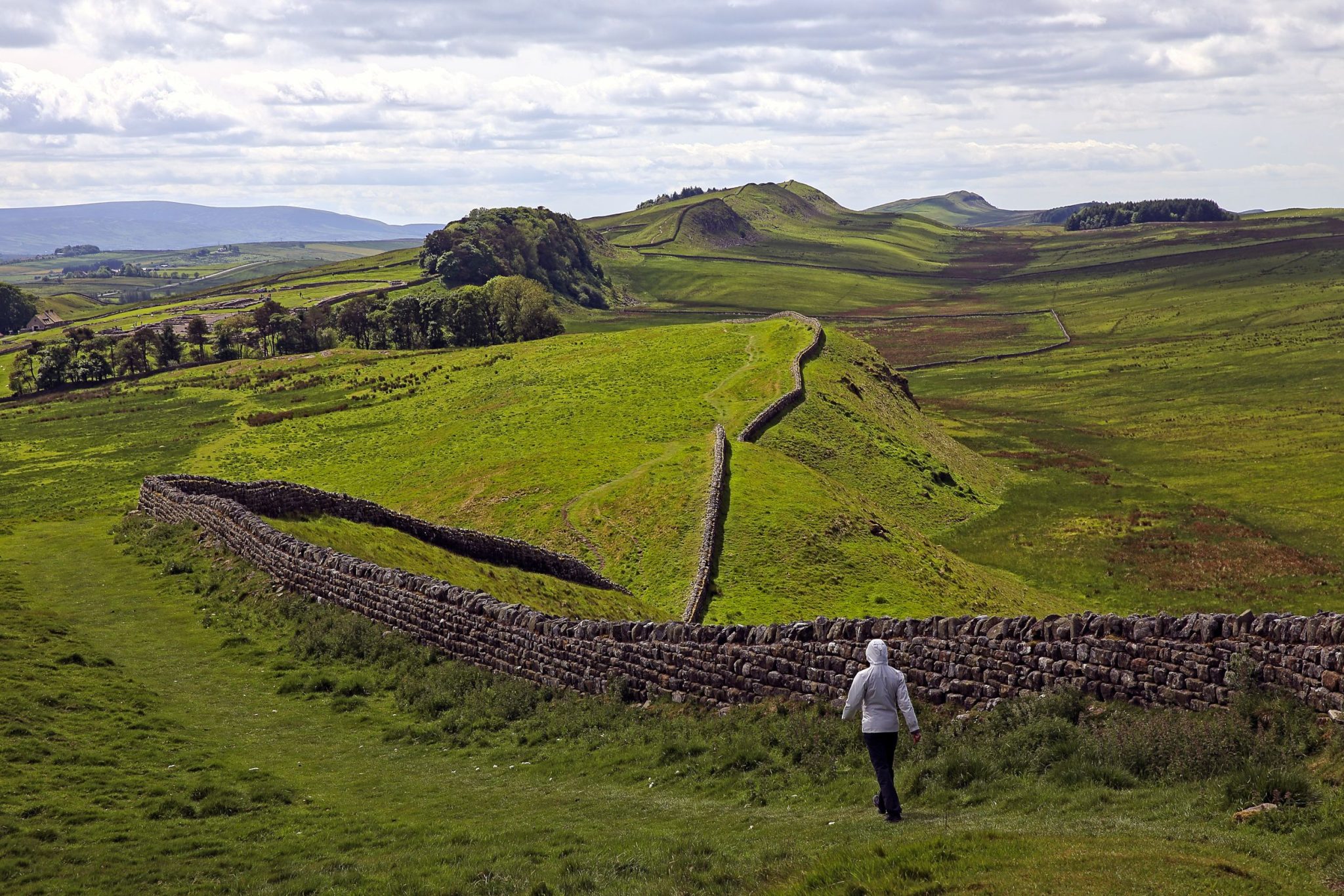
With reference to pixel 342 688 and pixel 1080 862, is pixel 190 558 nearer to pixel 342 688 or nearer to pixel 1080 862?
pixel 342 688

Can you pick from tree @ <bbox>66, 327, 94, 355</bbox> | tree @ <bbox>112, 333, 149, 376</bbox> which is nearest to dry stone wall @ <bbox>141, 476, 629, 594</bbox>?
tree @ <bbox>112, 333, 149, 376</bbox>

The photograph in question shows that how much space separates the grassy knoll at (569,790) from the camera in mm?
12172

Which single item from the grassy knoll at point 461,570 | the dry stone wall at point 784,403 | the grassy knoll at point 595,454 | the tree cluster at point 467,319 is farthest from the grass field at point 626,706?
the tree cluster at point 467,319

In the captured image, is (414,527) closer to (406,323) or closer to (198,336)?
(406,323)

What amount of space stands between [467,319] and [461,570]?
138 metres

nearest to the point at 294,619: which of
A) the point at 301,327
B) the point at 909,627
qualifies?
the point at 909,627

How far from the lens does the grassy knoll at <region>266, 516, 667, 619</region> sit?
116 ft

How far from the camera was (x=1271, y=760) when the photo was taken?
46.0 ft

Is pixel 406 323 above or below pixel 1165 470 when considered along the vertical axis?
above

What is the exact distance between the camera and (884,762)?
48.0 ft

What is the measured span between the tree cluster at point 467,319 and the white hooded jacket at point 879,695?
147135 millimetres

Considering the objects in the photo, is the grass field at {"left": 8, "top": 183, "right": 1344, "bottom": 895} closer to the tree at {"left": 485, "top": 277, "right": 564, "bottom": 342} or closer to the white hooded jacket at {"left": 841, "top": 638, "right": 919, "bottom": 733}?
the white hooded jacket at {"left": 841, "top": 638, "right": 919, "bottom": 733}

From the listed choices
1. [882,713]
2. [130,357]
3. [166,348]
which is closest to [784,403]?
[882,713]

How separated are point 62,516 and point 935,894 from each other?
55991 mm
